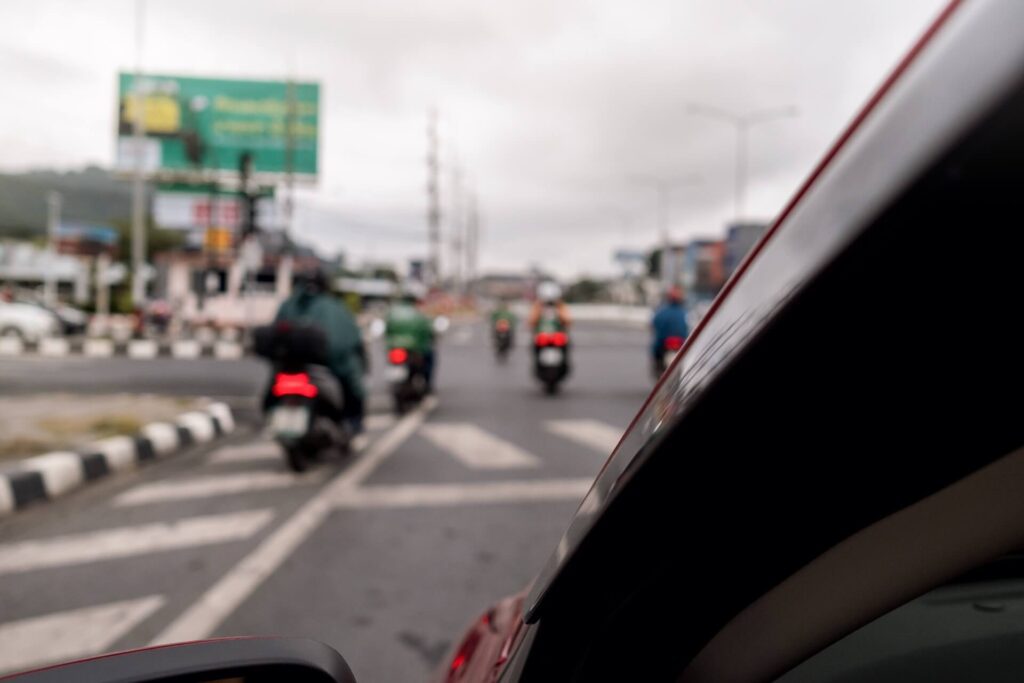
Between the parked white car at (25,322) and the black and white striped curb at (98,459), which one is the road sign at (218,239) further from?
the black and white striped curb at (98,459)

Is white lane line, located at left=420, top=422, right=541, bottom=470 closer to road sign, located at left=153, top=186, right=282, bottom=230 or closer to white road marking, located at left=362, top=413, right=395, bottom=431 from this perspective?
white road marking, located at left=362, top=413, right=395, bottom=431

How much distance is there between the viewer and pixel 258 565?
4043mm

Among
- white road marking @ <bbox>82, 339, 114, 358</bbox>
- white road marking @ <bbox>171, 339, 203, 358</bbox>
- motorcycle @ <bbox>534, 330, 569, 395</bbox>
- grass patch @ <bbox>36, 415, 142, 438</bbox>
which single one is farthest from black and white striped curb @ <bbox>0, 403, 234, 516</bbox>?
white road marking @ <bbox>82, 339, 114, 358</bbox>

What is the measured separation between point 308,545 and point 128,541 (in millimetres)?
984

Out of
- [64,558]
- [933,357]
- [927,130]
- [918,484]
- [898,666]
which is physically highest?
[927,130]

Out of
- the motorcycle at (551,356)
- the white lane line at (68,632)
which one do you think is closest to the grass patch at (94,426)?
the white lane line at (68,632)

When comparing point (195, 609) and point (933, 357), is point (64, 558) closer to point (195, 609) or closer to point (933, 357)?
point (195, 609)

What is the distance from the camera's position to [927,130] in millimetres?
549

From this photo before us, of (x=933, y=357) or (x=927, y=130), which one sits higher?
(x=927, y=130)

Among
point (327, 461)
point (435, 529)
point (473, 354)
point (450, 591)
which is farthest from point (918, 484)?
point (473, 354)

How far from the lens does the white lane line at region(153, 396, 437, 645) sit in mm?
3229

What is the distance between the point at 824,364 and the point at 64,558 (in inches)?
176

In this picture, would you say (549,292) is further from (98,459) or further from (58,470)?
(58,470)

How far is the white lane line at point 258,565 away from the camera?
127 inches
